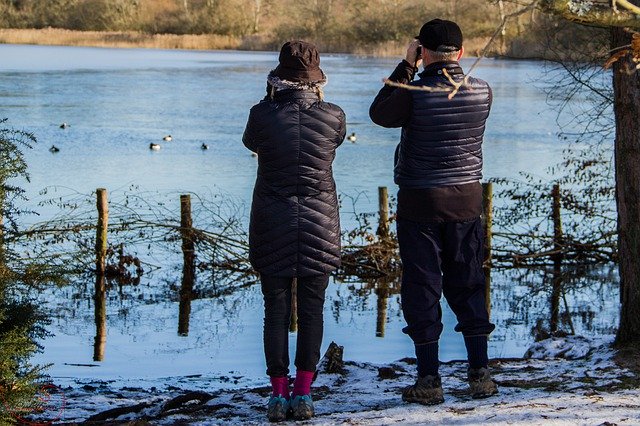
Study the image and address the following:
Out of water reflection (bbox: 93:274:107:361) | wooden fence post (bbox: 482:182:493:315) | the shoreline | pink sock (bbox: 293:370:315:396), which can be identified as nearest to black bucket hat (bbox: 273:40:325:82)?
pink sock (bbox: 293:370:315:396)

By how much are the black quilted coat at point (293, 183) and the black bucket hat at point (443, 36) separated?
1.79ft

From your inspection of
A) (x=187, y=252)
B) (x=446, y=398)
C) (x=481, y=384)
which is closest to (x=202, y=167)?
(x=187, y=252)

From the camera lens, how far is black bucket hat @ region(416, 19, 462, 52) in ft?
17.8

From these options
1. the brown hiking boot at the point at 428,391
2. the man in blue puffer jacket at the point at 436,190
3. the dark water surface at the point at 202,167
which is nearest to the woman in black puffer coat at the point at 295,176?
the man in blue puffer jacket at the point at 436,190

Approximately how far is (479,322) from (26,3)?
2410 inches

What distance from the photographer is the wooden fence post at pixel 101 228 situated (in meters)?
13.1

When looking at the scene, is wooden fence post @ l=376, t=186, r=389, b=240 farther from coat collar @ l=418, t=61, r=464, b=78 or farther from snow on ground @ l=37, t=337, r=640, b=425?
coat collar @ l=418, t=61, r=464, b=78

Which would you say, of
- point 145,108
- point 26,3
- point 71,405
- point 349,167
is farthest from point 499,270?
point 26,3

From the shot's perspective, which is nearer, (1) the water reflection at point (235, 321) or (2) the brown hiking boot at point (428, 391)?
(2) the brown hiking boot at point (428, 391)

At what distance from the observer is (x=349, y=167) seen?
19.9m

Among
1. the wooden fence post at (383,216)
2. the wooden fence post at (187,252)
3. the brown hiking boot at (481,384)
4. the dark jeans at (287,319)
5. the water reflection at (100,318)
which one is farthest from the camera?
the wooden fence post at (383,216)

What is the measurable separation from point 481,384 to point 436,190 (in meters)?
1.06

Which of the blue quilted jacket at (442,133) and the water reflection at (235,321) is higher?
the blue quilted jacket at (442,133)

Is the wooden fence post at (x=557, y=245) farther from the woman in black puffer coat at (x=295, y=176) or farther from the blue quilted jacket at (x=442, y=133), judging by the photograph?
the woman in black puffer coat at (x=295, y=176)
